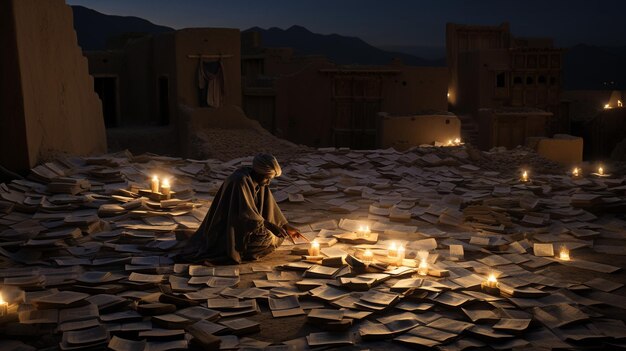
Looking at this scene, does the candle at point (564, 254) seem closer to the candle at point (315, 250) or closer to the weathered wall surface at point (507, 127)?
the candle at point (315, 250)

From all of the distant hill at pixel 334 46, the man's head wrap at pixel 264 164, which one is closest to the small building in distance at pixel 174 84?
the man's head wrap at pixel 264 164

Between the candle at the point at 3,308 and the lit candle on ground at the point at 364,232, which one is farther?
the lit candle on ground at the point at 364,232

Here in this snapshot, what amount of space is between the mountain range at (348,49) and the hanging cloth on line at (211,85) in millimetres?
38692

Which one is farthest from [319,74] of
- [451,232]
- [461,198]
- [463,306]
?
[463,306]

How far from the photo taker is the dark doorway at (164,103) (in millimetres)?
21047

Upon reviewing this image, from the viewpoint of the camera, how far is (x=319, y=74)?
2608cm

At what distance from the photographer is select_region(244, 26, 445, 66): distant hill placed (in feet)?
275

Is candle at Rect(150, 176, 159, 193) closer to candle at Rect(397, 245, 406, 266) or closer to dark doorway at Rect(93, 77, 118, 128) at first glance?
candle at Rect(397, 245, 406, 266)

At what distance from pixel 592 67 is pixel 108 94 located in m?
61.8

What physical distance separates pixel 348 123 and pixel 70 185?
17.4m

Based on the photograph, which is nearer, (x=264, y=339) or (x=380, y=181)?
(x=264, y=339)

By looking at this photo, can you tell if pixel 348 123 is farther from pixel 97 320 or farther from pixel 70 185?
pixel 97 320

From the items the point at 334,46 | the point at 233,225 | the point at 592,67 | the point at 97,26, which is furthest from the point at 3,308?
the point at 334,46

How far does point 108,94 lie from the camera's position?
22.1 m
